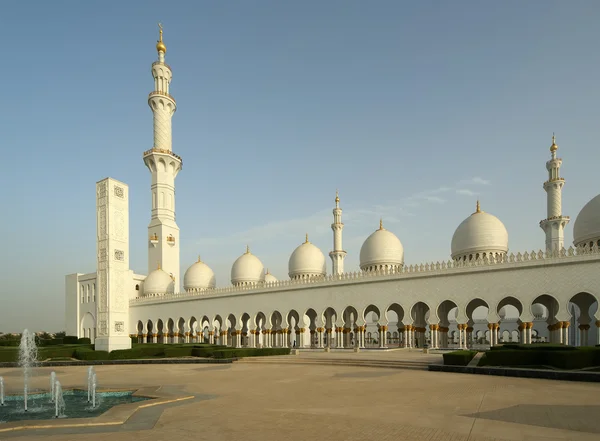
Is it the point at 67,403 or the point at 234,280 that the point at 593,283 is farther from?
the point at 234,280

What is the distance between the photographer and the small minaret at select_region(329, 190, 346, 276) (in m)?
48.9

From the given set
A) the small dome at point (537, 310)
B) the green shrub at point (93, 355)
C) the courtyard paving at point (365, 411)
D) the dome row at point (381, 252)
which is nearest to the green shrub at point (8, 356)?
the green shrub at point (93, 355)

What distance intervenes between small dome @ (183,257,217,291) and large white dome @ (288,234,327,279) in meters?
11.5

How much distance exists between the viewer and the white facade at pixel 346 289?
96.5 ft

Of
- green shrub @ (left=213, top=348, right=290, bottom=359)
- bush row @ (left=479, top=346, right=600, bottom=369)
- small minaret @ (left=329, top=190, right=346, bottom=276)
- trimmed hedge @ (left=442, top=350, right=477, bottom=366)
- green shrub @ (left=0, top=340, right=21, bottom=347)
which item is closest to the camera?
bush row @ (left=479, top=346, right=600, bottom=369)

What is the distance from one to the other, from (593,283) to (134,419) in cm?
2651

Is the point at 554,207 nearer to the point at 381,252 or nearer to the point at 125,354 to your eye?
the point at 381,252

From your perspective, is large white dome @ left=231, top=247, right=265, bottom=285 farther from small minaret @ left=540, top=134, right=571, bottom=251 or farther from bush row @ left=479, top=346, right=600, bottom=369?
bush row @ left=479, top=346, right=600, bottom=369

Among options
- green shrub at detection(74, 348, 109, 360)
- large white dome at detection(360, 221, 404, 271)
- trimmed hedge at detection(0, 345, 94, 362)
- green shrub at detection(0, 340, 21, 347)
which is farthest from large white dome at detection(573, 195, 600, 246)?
green shrub at detection(0, 340, 21, 347)

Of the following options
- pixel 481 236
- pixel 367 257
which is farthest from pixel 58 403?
pixel 367 257

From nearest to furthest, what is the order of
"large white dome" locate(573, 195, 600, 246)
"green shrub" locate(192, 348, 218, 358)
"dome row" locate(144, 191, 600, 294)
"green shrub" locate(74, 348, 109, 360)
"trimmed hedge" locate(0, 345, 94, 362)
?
1. "green shrub" locate(192, 348, 218, 358)
2. "green shrub" locate(74, 348, 109, 360)
3. "trimmed hedge" locate(0, 345, 94, 362)
4. "large white dome" locate(573, 195, 600, 246)
5. "dome row" locate(144, 191, 600, 294)

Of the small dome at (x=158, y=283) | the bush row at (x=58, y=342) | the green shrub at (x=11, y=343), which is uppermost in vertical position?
the small dome at (x=158, y=283)

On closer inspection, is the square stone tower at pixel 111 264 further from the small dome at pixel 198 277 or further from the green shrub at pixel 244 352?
the small dome at pixel 198 277

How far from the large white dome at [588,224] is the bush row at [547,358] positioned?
1477 centimetres
